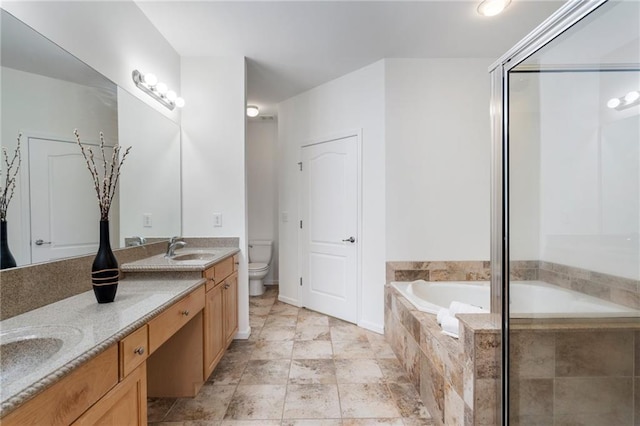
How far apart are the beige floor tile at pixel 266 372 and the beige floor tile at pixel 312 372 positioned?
0.06 metres

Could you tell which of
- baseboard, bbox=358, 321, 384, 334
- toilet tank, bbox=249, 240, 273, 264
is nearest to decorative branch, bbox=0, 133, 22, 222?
baseboard, bbox=358, 321, 384, 334

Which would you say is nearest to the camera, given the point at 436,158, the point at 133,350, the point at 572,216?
the point at 133,350

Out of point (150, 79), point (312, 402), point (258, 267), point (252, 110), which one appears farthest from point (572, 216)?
point (252, 110)

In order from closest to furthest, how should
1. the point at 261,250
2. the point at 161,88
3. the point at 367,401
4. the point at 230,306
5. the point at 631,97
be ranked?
1. the point at 631,97
2. the point at 367,401
3. the point at 161,88
4. the point at 230,306
5. the point at 261,250

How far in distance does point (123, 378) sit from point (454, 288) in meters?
2.48

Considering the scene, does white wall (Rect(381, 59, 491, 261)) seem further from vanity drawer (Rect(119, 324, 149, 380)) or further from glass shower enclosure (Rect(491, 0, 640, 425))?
vanity drawer (Rect(119, 324, 149, 380))

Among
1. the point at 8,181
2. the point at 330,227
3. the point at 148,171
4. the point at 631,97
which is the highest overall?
the point at 631,97

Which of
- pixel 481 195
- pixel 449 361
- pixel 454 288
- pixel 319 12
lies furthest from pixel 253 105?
pixel 449 361

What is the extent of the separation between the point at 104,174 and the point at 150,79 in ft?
2.99

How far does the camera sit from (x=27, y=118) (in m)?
1.11

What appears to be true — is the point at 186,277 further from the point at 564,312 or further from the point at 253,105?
the point at 253,105

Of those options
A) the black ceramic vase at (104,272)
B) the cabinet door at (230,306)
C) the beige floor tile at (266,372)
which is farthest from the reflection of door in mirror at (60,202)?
the beige floor tile at (266,372)

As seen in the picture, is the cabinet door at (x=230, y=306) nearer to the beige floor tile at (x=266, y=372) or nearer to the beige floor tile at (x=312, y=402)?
the beige floor tile at (x=266, y=372)

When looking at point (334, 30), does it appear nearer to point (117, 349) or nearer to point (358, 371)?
point (117, 349)
